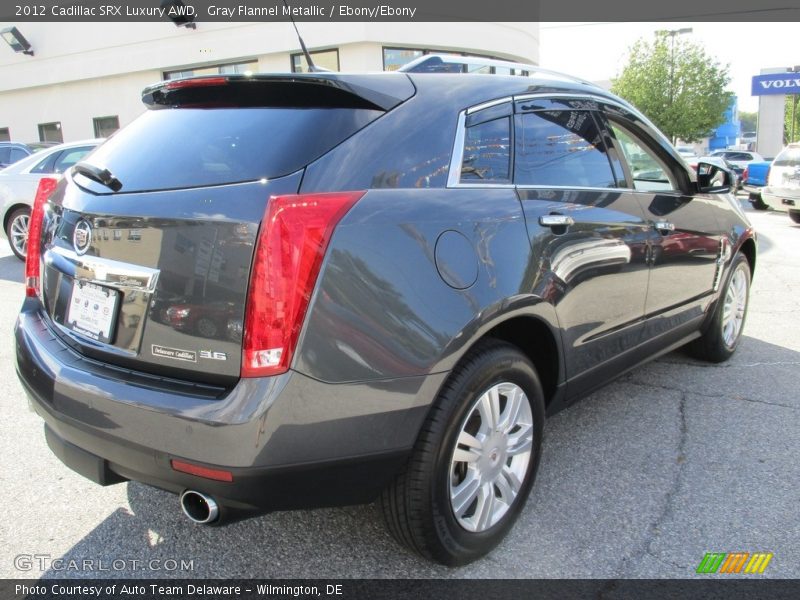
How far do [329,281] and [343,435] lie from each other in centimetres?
47

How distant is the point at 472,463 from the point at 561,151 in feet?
4.81

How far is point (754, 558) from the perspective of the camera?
98.1 inches

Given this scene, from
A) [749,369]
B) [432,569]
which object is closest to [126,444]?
[432,569]

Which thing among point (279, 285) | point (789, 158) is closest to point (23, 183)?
point (279, 285)

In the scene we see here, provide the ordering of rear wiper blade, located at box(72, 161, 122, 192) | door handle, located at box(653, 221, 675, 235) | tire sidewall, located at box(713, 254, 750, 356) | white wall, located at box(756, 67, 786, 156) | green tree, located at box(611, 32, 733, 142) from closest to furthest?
rear wiper blade, located at box(72, 161, 122, 192)
door handle, located at box(653, 221, 675, 235)
tire sidewall, located at box(713, 254, 750, 356)
green tree, located at box(611, 32, 733, 142)
white wall, located at box(756, 67, 786, 156)

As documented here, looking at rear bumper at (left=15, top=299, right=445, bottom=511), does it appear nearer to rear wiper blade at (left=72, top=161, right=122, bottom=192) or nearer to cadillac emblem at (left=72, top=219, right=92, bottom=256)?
cadillac emblem at (left=72, top=219, right=92, bottom=256)

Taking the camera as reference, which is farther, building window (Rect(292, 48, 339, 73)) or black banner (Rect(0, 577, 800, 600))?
building window (Rect(292, 48, 339, 73))

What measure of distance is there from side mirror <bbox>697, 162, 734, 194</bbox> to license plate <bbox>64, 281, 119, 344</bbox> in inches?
132

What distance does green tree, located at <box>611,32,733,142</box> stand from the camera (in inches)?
1244

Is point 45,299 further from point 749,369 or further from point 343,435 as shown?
point 749,369

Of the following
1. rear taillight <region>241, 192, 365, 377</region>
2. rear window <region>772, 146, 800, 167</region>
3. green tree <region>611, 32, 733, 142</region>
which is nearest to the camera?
rear taillight <region>241, 192, 365, 377</region>

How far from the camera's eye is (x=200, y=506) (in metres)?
2.02

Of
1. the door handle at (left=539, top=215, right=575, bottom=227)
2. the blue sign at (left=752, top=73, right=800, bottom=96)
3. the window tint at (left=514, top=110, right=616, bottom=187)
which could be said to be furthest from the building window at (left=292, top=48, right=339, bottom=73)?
the blue sign at (left=752, top=73, right=800, bottom=96)

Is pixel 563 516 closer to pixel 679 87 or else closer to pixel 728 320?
pixel 728 320
